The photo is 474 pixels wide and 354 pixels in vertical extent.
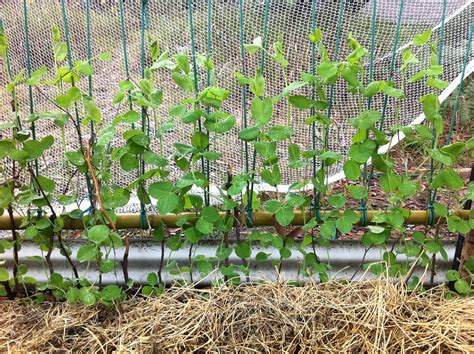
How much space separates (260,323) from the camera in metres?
1.87

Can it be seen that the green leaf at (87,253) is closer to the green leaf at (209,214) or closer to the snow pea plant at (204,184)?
the snow pea plant at (204,184)

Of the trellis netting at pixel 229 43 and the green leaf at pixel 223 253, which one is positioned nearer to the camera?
the green leaf at pixel 223 253

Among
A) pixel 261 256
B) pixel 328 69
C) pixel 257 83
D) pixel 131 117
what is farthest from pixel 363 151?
pixel 131 117

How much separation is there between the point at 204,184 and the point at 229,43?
3.13 feet

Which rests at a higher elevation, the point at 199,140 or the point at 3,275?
the point at 199,140

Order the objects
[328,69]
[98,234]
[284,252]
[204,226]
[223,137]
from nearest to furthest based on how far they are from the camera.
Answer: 1. [328,69]
2. [98,234]
3. [204,226]
4. [284,252]
5. [223,137]

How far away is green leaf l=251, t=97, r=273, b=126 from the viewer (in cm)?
185

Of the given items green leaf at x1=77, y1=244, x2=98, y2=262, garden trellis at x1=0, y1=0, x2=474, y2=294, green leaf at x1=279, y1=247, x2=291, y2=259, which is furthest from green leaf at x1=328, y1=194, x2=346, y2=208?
green leaf at x1=77, y1=244, x2=98, y2=262

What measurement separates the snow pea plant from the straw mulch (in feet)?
0.36

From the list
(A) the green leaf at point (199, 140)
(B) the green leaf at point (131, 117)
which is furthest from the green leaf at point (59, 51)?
(A) the green leaf at point (199, 140)

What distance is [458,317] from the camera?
1.96 metres

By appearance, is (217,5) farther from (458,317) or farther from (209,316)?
(458,317)

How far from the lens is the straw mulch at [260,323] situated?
6.01 ft

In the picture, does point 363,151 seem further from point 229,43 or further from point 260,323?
point 229,43
